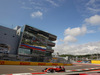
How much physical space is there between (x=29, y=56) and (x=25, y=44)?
253 inches

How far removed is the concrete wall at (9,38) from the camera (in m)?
34.4

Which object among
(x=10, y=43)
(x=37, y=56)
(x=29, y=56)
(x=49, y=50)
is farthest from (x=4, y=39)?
(x=49, y=50)

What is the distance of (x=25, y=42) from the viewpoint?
3784 centimetres

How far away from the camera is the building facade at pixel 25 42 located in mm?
35578

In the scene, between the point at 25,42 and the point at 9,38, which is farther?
the point at 25,42

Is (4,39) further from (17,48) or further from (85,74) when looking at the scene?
(85,74)

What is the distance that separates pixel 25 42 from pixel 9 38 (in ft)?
21.8

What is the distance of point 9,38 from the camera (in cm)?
3628

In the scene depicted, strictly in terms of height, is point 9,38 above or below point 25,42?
above

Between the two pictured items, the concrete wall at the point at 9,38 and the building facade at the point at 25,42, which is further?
the building facade at the point at 25,42

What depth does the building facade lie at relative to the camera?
35.6 m

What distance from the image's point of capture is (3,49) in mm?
33000

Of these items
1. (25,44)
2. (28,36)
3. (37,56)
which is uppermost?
(28,36)

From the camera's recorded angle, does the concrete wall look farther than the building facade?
No
